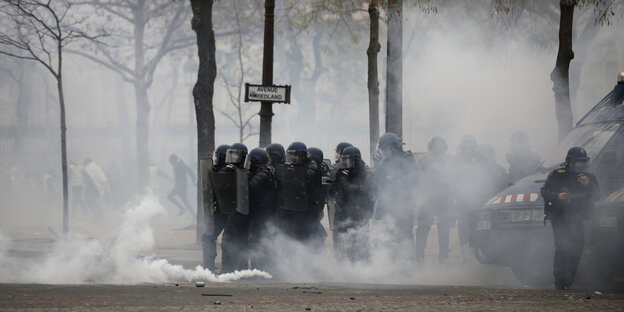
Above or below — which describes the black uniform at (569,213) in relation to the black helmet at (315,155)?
below

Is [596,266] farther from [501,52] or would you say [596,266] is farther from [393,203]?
[501,52]

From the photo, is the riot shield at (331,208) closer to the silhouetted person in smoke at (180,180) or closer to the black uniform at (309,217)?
the black uniform at (309,217)

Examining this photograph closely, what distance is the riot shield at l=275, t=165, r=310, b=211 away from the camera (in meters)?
10.3

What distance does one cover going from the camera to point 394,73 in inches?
567

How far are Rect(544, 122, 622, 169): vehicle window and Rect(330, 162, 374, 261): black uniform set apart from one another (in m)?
2.08

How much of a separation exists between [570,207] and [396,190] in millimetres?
3027

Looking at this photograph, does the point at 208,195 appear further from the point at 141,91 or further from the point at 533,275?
the point at 141,91

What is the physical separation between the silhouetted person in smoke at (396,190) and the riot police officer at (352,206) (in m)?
0.41

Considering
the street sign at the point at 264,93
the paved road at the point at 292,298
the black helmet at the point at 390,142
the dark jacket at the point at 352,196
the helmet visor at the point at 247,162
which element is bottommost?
the paved road at the point at 292,298

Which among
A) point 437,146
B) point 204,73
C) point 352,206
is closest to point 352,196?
point 352,206

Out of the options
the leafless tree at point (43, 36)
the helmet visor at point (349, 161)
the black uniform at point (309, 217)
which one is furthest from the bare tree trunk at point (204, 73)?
the helmet visor at point (349, 161)

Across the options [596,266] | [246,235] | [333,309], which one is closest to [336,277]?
[246,235]

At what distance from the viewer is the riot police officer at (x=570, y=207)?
8.63 m

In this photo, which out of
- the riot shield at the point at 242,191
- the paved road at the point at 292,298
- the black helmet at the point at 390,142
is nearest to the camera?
the paved road at the point at 292,298
